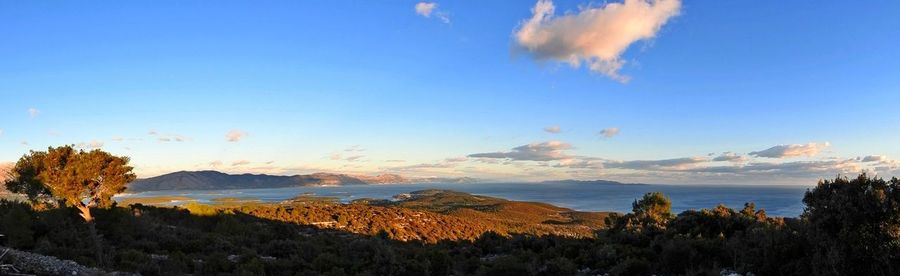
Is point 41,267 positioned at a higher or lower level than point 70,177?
lower

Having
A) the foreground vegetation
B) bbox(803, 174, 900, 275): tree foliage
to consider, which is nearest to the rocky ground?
the foreground vegetation

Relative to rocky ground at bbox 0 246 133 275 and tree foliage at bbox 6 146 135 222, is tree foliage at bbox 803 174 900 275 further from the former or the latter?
tree foliage at bbox 6 146 135 222

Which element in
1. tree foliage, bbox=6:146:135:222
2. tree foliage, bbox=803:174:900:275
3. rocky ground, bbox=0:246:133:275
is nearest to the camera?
tree foliage, bbox=803:174:900:275

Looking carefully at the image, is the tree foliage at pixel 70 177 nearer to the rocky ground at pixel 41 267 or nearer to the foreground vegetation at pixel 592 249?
the foreground vegetation at pixel 592 249

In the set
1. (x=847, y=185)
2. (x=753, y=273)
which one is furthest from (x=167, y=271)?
(x=847, y=185)

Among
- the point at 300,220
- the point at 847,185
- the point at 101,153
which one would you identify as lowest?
the point at 300,220

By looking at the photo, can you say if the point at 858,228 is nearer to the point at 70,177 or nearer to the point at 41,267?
the point at 41,267

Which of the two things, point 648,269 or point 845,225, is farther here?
point 648,269

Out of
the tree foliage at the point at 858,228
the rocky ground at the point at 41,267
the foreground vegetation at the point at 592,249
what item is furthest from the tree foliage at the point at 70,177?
the tree foliage at the point at 858,228

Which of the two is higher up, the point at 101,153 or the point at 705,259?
the point at 101,153

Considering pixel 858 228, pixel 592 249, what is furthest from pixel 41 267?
pixel 858 228

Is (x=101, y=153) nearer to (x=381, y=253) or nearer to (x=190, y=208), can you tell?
(x=190, y=208)
